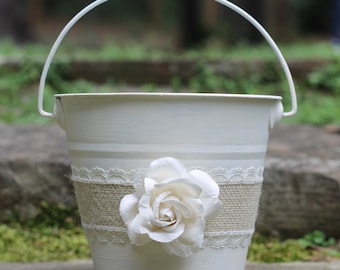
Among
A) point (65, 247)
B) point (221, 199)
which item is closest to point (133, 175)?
point (221, 199)

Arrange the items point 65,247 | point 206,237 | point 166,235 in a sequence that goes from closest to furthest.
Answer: point 166,235, point 206,237, point 65,247

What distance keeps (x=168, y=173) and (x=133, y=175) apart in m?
0.11

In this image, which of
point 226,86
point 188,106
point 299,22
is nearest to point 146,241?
point 188,106

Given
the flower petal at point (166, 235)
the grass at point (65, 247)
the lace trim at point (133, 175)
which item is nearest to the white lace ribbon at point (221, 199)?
the lace trim at point (133, 175)

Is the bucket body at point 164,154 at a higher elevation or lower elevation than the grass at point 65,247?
higher

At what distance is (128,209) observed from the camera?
5.29ft

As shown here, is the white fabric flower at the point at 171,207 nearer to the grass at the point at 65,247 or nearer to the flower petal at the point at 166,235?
the flower petal at the point at 166,235

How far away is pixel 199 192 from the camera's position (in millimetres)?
1576

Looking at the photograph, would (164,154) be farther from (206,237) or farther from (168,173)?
(206,237)

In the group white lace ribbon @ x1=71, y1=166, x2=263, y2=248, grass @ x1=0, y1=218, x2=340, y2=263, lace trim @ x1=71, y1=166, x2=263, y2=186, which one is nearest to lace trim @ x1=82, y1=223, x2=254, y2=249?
white lace ribbon @ x1=71, y1=166, x2=263, y2=248

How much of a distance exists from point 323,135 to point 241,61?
153 centimetres

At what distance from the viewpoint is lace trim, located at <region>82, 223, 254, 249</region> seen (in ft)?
5.56

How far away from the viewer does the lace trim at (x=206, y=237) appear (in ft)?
5.56

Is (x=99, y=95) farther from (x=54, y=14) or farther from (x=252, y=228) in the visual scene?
(x=54, y=14)
